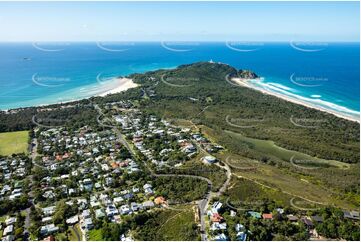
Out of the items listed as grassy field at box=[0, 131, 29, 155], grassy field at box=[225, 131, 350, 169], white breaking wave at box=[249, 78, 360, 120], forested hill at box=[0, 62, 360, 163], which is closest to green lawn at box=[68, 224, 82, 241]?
grassy field at box=[0, 131, 29, 155]

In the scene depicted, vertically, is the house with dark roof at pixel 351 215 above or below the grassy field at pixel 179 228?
above

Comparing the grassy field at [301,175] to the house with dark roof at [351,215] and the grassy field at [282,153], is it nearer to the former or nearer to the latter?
the grassy field at [282,153]

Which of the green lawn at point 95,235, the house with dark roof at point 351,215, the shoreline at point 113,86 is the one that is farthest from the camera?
the shoreline at point 113,86

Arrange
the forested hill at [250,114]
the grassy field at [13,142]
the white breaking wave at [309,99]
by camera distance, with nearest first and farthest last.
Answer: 1. the grassy field at [13,142]
2. the forested hill at [250,114]
3. the white breaking wave at [309,99]

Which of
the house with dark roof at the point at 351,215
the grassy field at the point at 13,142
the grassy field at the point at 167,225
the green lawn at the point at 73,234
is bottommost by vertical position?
the grassy field at the point at 13,142

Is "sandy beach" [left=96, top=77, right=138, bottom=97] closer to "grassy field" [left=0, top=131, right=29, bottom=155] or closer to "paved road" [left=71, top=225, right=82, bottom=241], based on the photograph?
"grassy field" [left=0, top=131, right=29, bottom=155]

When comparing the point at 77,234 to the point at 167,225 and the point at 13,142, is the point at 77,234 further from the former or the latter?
the point at 13,142

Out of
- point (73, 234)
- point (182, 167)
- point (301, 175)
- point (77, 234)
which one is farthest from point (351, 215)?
point (73, 234)

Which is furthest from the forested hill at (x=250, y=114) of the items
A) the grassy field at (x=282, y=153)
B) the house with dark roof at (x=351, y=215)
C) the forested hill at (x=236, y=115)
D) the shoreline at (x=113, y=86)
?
the house with dark roof at (x=351, y=215)
